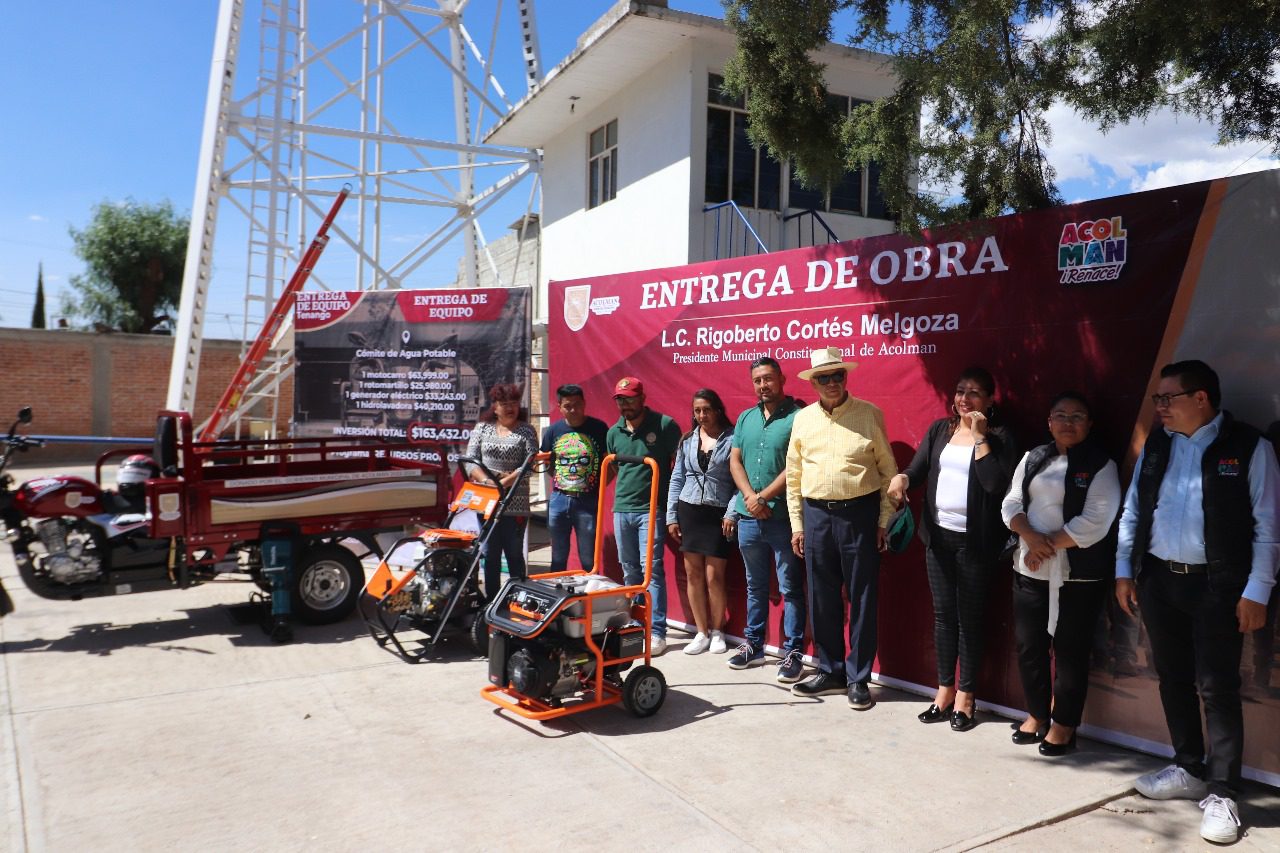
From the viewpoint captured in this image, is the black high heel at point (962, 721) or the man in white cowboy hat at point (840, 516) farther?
the man in white cowboy hat at point (840, 516)

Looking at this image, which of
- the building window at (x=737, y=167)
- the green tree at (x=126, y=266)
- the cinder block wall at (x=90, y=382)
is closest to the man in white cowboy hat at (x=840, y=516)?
the building window at (x=737, y=167)

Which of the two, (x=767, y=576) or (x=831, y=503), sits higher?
(x=831, y=503)

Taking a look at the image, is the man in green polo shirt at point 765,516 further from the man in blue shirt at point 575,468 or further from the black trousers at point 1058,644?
the black trousers at point 1058,644

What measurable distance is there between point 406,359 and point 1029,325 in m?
7.09

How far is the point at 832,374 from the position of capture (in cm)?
535

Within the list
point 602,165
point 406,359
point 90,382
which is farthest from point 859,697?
point 90,382

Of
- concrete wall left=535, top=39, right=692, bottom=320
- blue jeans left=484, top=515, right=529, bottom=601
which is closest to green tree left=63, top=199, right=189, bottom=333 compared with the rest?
concrete wall left=535, top=39, right=692, bottom=320

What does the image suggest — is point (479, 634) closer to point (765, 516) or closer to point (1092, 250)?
point (765, 516)

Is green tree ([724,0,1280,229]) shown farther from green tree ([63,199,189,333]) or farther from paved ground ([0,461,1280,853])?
green tree ([63,199,189,333])

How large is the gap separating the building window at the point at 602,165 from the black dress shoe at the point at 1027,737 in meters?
10.1

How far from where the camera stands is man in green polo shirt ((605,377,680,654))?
664 centimetres

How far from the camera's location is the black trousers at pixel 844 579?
5.29 meters

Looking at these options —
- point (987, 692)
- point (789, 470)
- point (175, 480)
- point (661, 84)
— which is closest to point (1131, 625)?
point (987, 692)

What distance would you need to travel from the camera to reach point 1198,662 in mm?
3965
